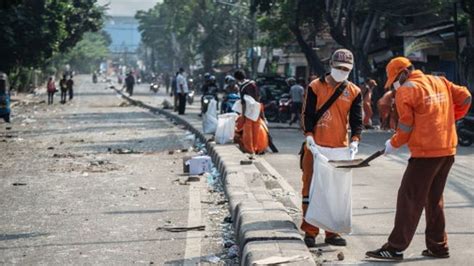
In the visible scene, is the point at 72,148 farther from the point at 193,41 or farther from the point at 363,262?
the point at 193,41

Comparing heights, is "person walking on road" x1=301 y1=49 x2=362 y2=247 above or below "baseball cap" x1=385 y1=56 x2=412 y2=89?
below

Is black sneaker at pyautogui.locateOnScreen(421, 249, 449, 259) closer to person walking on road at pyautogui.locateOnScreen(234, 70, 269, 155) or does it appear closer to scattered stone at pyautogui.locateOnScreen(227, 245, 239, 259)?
scattered stone at pyautogui.locateOnScreen(227, 245, 239, 259)

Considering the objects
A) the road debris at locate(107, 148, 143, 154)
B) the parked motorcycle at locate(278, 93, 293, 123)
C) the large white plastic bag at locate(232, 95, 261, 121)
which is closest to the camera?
the large white plastic bag at locate(232, 95, 261, 121)

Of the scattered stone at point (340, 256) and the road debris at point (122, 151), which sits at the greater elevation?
the scattered stone at point (340, 256)

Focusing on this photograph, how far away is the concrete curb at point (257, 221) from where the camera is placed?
709 cm

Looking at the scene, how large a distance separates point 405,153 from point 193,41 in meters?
82.0

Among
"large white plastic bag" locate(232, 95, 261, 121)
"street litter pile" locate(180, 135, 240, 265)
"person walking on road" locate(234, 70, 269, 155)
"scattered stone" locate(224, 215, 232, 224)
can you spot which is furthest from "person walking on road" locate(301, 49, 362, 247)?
"person walking on road" locate(234, 70, 269, 155)

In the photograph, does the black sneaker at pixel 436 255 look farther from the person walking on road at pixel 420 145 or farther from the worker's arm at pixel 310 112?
the worker's arm at pixel 310 112

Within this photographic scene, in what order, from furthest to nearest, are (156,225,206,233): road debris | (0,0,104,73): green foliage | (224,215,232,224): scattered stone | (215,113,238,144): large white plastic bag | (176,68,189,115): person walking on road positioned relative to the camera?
(0,0,104,73): green foliage → (176,68,189,115): person walking on road → (215,113,238,144): large white plastic bag → (224,215,232,224): scattered stone → (156,225,206,233): road debris

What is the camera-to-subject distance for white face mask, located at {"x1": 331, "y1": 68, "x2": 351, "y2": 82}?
8.12 meters

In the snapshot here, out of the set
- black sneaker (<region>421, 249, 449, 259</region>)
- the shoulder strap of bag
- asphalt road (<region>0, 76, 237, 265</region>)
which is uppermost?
the shoulder strap of bag

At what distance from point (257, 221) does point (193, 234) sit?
966mm

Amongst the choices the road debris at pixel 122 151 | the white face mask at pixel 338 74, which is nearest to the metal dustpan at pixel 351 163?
the white face mask at pixel 338 74

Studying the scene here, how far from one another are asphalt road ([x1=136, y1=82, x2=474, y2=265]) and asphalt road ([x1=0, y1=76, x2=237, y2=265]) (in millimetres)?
1199
